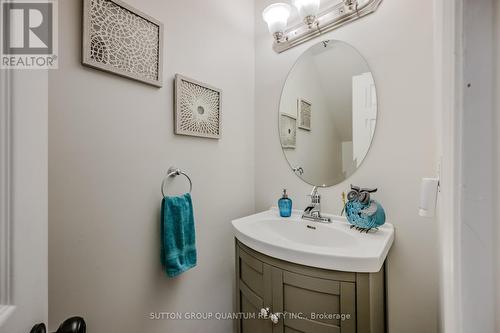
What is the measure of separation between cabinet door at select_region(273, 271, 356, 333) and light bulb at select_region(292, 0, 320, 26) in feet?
4.16

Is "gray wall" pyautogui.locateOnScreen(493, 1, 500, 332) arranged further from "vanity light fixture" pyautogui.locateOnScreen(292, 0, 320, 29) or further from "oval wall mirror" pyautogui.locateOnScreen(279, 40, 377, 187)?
"vanity light fixture" pyautogui.locateOnScreen(292, 0, 320, 29)

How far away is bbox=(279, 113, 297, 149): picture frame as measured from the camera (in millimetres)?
1288

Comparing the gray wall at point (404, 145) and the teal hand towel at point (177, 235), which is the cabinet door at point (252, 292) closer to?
the teal hand towel at point (177, 235)

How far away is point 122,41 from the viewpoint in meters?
0.81

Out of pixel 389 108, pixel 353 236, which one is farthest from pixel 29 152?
pixel 389 108

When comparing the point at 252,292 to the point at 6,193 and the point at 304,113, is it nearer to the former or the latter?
the point at 6,193

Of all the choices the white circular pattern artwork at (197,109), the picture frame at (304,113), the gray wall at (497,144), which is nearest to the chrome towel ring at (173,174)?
the white circular pattern artwork at (197,109)

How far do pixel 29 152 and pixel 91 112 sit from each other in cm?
50

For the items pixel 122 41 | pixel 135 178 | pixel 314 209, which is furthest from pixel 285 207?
pixel 122 41

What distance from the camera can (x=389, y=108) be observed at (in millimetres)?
955

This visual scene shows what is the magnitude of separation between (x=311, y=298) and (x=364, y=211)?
1.45 ft

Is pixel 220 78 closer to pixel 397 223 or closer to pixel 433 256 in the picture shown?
pixel 397 223

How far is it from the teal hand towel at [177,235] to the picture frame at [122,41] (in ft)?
1.87

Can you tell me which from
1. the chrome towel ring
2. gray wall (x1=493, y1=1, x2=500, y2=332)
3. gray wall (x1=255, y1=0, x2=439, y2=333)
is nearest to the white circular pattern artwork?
the chrome towel ring
